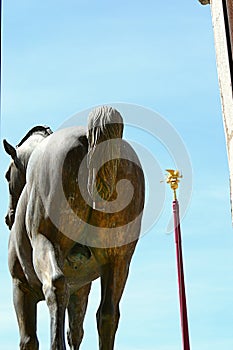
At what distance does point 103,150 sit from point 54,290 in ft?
3.51

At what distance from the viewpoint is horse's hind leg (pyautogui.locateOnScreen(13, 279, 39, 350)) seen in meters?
6.09

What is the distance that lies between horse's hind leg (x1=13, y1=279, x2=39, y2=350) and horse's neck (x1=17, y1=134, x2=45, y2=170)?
1082mm

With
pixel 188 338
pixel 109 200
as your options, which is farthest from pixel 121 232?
pixel 188 338

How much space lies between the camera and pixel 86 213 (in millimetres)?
5469

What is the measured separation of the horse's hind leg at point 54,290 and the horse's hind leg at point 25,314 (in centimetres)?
82

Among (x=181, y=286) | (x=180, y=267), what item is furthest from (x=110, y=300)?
(x=180, y=267)

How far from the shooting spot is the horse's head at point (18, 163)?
256 inches

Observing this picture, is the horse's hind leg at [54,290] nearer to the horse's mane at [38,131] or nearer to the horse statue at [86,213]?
the horse statue at [86,213]

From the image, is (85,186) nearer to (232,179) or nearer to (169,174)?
(232,179)

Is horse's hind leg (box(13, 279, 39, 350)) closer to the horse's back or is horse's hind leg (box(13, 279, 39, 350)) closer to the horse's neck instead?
the horse's back

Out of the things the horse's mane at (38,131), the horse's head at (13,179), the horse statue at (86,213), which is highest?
the horse's mane at (38,131)

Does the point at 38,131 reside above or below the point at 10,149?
above

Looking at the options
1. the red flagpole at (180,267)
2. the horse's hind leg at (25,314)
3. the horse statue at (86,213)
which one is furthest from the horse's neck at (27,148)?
the red flagpole at (180,267)

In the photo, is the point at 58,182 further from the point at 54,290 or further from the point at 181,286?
the point at 181,286
